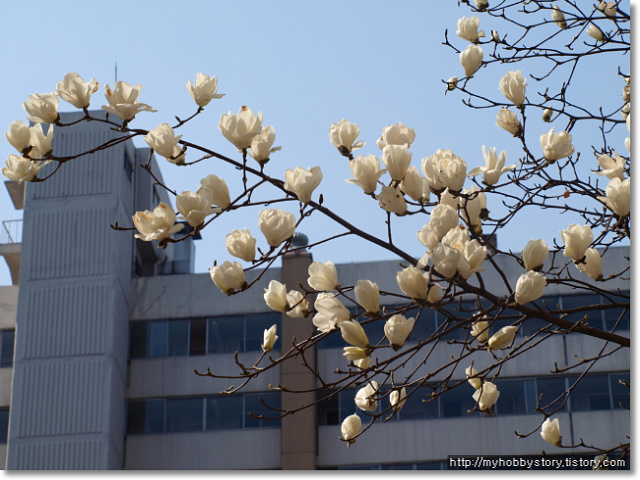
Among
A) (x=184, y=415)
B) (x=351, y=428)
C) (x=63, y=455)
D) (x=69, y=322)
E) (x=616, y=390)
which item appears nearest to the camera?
(x=351, y=428)

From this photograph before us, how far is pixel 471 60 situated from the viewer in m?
3.01

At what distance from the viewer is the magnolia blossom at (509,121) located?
256 cm

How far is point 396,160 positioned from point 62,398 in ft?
38.4

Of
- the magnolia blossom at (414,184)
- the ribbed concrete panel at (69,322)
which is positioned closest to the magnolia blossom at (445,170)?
the magnolia blossom at (414,184)

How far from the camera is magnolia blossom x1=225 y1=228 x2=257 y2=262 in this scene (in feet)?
6.51

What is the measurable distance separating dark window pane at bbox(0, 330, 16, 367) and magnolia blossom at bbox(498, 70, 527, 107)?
12.6 metres

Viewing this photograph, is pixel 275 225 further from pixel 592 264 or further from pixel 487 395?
pixel 487 395

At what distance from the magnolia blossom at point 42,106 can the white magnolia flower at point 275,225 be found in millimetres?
545

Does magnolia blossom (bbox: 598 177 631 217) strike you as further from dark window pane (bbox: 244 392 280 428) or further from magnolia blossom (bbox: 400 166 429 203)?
dark window pane (bbox: 244 392 280 428)

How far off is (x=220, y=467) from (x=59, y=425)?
236 centimetres

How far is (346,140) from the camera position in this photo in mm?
2131

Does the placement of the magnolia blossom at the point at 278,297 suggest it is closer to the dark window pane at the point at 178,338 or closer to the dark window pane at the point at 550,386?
the dark window pane at the point at 550,386

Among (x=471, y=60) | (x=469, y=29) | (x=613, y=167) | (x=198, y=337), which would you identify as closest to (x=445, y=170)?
(x=613, y=167)

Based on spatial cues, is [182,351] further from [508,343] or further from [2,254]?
[508,343]
